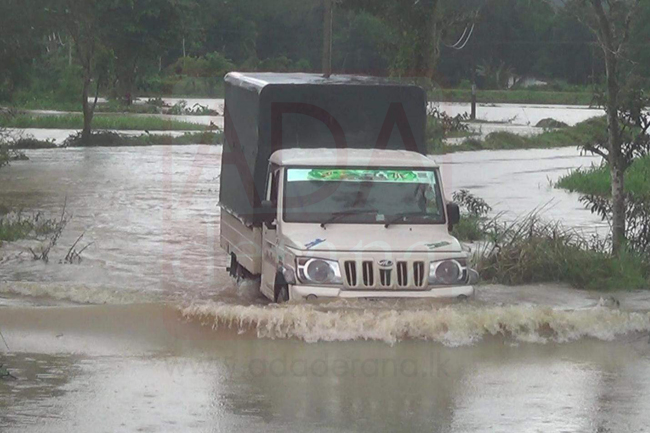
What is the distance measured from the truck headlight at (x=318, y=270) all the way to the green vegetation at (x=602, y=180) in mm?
15320

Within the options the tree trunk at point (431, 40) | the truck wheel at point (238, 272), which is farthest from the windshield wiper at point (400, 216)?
the tree trunk at point (431, 40)

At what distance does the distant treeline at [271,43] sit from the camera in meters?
26.9

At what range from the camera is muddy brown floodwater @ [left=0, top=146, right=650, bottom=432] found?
795 cm

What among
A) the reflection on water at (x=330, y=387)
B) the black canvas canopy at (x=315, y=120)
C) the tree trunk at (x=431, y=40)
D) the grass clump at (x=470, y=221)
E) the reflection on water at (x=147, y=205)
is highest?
the tree trunk at (x=431, y=40)

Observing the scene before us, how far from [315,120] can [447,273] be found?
9.75 feet

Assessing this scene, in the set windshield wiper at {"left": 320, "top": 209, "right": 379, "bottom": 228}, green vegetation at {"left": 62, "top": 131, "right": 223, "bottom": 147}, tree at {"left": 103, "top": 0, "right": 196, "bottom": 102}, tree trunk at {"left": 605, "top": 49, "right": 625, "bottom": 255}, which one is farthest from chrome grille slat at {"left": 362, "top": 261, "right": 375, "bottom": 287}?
tree at {"left": 103, "top": 0, "right": 196, "bottom": 102}

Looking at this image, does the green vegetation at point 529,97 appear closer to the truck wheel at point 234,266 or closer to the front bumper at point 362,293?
the truck wheel at point 234,266

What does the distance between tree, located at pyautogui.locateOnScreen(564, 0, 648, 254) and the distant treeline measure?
1.72 feet

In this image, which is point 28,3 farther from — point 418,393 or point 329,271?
point 418,393

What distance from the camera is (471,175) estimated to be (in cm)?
3294

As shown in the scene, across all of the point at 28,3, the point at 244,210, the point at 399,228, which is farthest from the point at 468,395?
the point at 28,3

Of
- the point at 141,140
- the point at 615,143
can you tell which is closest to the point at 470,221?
the point at 615,143

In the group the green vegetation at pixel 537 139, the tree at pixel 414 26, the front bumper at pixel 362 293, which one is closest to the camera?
the front bumper at pixel 362 293

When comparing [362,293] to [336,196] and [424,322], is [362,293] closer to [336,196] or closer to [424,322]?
[424,322]
